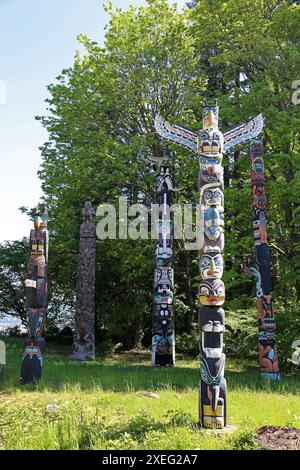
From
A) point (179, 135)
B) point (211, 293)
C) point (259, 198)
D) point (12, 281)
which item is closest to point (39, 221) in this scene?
point (179, 135)

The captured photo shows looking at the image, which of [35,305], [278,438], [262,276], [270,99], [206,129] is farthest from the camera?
[270,99]

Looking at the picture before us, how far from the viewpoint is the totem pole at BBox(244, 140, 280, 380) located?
1237cm

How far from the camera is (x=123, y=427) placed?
275 inches

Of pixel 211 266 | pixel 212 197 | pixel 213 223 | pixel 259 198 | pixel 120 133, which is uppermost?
pixel 120 133

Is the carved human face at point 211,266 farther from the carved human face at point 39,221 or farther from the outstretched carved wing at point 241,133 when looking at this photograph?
the carved human face at point 39,221

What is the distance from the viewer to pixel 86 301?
16.0 meters

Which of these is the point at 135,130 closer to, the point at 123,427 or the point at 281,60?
the point at 281,60

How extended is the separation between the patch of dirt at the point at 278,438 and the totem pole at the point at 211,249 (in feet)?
3.00

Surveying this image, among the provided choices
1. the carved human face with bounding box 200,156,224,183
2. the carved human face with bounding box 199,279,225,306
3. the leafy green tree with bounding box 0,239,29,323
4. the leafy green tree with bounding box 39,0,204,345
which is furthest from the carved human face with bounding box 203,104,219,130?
the leafy green tree with bounding box 0,239,29,323

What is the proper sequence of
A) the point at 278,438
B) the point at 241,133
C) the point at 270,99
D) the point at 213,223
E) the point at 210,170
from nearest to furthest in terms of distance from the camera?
the point at 278,438 → the point at 213,223 → the point at 210,170 → the point at 241,133 → the point at 270,99

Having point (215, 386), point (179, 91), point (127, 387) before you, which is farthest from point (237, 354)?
point (179, 91)

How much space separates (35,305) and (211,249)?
529 cm

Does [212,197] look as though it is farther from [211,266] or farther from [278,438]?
[278,438]

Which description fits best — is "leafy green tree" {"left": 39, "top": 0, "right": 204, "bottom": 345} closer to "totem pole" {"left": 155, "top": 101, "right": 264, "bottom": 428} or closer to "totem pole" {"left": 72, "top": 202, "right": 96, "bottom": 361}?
"totem pole" {"left": 72, "top": 202, "right": 96, "bottom": 361}
